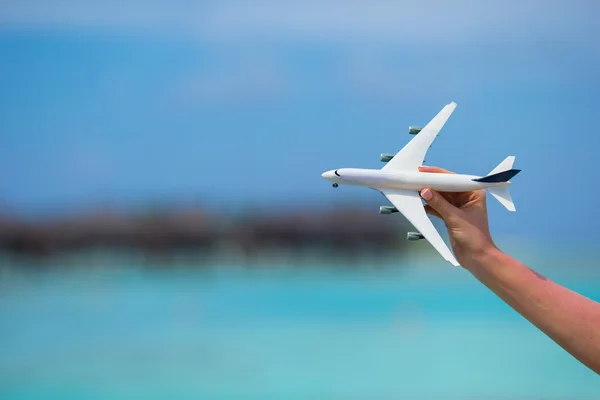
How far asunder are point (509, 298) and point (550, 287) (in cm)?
9

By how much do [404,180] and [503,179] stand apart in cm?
27

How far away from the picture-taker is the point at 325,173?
162cm

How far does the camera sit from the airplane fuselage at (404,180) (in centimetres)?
→ 143

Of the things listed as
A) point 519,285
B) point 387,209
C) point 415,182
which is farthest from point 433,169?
point 519,285

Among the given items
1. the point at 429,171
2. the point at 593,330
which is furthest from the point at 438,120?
the point at 593,330

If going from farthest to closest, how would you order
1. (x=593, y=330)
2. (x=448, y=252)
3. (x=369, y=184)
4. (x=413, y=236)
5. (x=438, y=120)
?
(x=438, y=120), (x=369, y=184), (x=413, y=236), (x=448, y=252), (x=593, y=330)

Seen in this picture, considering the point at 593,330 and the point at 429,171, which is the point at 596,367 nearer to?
the point at 593,330

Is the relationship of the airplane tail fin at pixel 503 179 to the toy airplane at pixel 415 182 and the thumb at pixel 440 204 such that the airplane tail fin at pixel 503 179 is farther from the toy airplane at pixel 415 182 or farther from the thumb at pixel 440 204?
the thumb at pixel 440 204

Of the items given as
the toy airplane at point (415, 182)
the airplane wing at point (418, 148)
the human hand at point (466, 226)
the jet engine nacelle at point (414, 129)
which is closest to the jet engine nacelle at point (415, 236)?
the toy airplane at point (415, 182)

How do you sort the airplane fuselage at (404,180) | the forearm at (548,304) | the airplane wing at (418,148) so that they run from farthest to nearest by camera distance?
the airplane wing at (418,148)
the airplane fuselage at (404,180)
the forearm at (548,304)

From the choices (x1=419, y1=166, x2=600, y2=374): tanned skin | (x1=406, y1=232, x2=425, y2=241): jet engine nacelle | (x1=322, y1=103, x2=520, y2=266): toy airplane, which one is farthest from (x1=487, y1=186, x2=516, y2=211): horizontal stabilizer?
(x1=406, y1=232, x2=425, y2=241): jet engine nacelle

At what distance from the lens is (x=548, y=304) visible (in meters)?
1.16

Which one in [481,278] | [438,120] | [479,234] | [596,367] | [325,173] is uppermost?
[438,120]

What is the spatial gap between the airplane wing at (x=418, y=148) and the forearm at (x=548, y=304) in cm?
40
